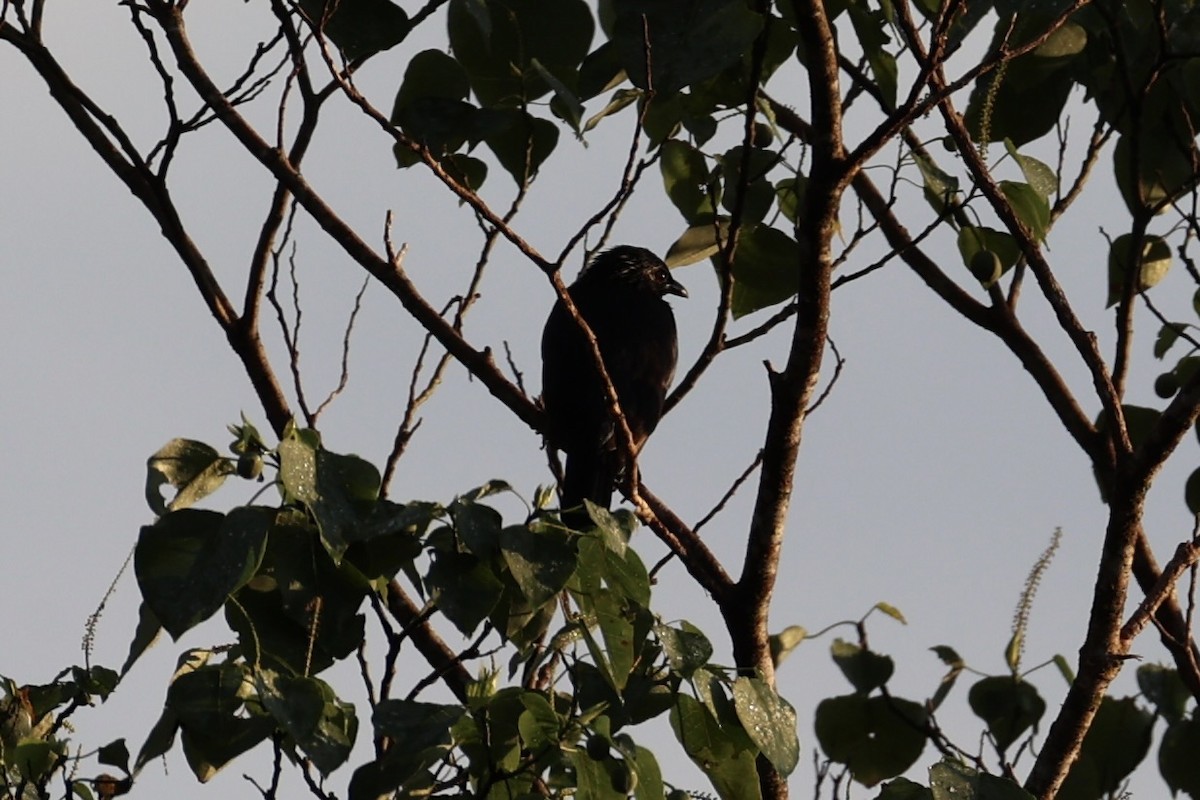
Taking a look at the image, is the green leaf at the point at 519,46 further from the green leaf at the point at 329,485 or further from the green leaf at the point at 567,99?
the green leaf at the point at 329,485

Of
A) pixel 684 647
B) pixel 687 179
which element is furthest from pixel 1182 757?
pixel 687 179

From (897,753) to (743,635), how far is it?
72 cm

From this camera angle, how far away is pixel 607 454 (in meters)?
5.78

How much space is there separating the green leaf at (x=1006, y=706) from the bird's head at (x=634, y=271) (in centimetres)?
423

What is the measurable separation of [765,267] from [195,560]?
1789 millimetres

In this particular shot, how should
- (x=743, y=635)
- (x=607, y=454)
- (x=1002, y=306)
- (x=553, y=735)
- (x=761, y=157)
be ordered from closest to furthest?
(x=553, y=735)
(x=761, y=157)
(x=743, y=635)
(x=1002, y=306)
(x=607, y=454)

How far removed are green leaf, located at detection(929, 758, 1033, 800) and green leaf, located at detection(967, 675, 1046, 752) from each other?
2.44ft

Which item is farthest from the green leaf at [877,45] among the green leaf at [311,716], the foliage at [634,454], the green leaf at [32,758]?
the green leaf at [32,758]

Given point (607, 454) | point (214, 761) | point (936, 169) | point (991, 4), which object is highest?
point (607, 454)

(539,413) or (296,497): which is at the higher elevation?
(539,413)

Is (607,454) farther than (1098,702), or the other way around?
(607,454)

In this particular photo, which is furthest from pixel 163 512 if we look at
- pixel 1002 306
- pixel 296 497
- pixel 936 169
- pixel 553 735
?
pixel 1002 306

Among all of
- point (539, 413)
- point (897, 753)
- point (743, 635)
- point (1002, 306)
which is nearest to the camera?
point (897, 753)

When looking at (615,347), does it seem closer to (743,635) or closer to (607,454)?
(607,454)
